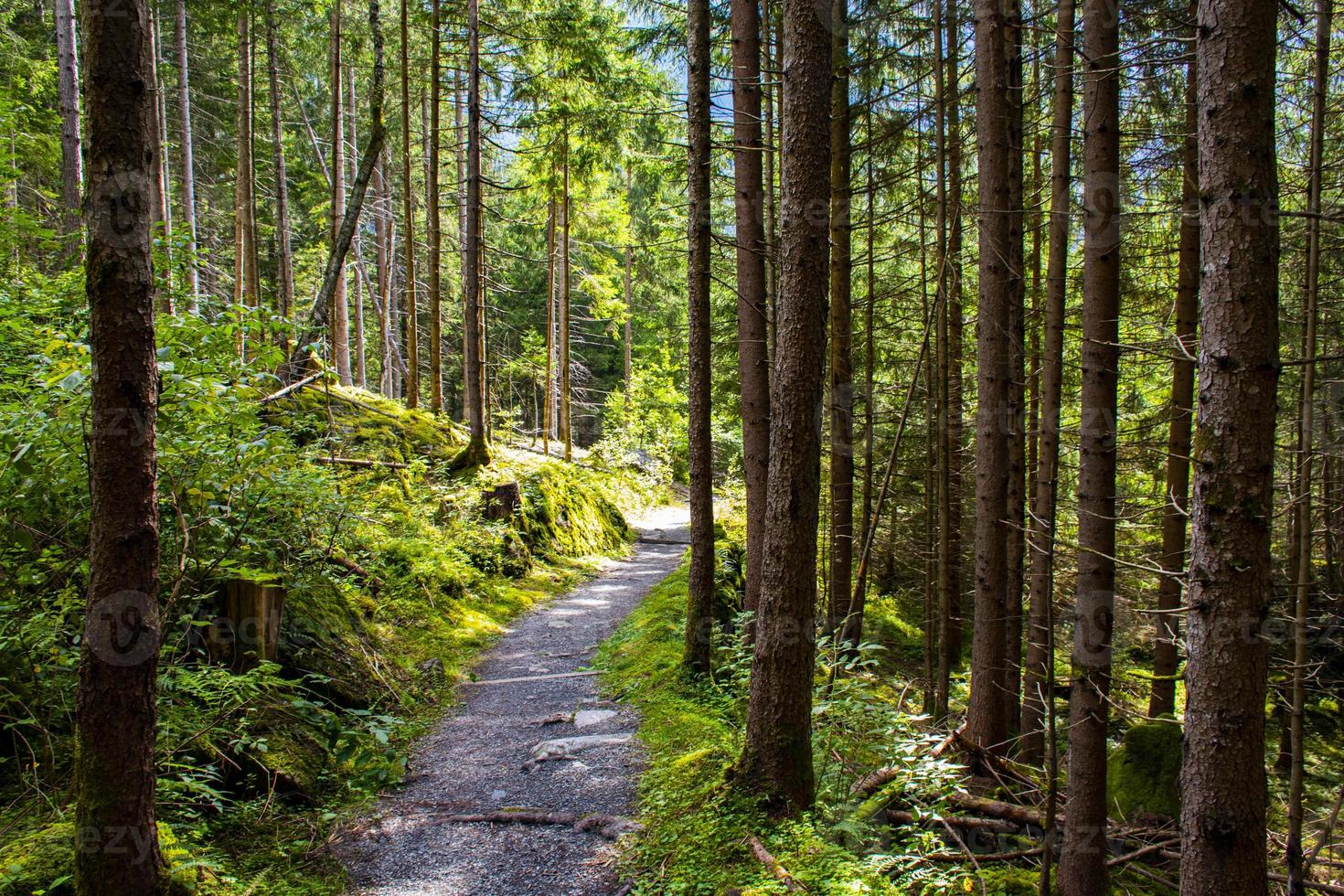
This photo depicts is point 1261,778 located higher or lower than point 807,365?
lower

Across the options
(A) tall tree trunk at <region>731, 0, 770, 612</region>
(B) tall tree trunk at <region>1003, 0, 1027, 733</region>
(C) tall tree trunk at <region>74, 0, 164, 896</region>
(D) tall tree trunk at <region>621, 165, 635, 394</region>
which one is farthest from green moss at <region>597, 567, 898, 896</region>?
(D) tall tree trunk at <region>621, 165, 635, 394</region>

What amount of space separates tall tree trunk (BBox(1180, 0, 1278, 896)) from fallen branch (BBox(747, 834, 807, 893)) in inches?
71.1

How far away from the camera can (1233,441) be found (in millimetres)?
2627

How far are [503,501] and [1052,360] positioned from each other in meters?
9.64

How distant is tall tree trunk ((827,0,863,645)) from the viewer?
8.99 meters

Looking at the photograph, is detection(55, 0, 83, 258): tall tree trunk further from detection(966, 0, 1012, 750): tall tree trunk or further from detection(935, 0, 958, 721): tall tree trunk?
detection(966, 0, 1012, 750): tall tree trunk

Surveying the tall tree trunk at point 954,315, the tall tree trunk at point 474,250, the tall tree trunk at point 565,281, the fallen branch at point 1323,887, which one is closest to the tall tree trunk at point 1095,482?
the fallen branch at point 1323,887

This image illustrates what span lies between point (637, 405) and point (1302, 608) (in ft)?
86.8

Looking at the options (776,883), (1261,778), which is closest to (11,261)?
(776,883)

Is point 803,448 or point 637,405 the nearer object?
point 803,448

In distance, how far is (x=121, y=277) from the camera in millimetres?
2812

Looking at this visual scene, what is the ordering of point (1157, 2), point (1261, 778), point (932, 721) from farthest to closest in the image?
1. point (932, 721)
2. point (1157, 2)
3. point (1261, 778)

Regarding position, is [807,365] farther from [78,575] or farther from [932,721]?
[932,721]

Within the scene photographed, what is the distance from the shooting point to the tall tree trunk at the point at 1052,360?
5.62m
